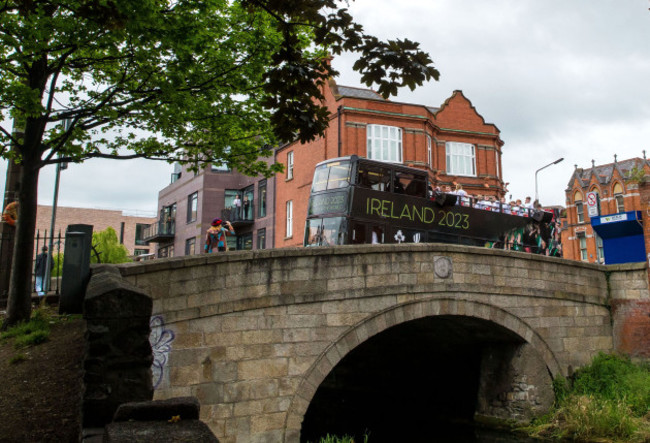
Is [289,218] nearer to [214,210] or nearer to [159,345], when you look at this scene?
[214,210]

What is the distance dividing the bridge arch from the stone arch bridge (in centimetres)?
3

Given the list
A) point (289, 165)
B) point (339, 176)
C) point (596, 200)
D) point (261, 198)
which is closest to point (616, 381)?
point (339, 176)

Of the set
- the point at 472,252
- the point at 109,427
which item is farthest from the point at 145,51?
the point at 472,252

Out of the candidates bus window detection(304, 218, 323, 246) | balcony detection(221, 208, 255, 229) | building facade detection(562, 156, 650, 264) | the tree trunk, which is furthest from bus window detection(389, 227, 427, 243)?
building facade detection(562, 156, 650, 264)

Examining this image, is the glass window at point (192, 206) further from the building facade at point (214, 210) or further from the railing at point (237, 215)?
the railing at point (237, 215)

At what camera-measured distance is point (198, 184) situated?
114 feet

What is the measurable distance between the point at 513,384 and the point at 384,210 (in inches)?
228

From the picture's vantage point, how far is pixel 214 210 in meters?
33.8

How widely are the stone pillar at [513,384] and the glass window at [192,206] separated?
24048 millimetres

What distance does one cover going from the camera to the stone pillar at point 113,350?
424 centimetres

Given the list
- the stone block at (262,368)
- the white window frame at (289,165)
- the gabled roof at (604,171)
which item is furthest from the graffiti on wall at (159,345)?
the gabled roof at (604,171)

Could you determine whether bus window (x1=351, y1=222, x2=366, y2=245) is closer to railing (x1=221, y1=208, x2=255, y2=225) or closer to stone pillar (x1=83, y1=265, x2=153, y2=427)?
stone pillar (x1=83, y1=265, x2=153, y2=427)

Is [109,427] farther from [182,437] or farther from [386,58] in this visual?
[386,58]

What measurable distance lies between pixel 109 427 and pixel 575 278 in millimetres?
14704
